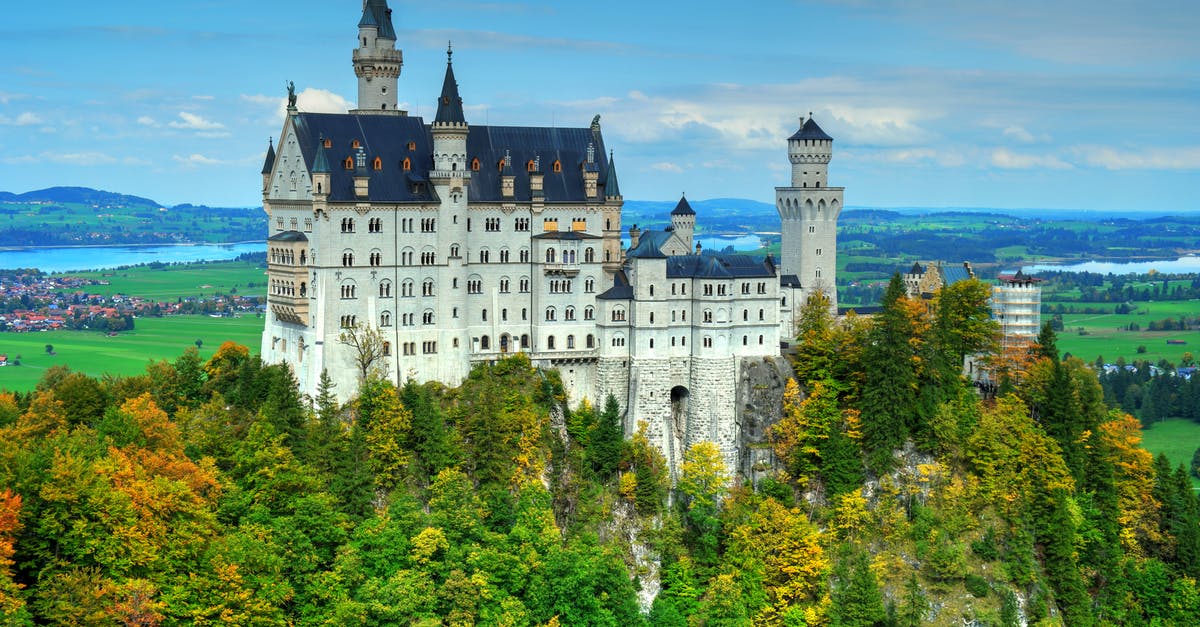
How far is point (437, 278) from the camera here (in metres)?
92.6

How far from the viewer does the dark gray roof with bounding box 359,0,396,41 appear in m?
97.3

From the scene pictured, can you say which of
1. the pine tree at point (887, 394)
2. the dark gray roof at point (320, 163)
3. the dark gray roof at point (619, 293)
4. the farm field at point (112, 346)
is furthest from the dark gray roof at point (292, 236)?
the farm field at point (112, 346)

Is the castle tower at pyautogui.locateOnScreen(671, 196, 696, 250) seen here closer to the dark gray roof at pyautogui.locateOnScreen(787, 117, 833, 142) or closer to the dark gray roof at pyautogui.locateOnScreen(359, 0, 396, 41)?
the dark gray roof at pyautogui.locateOnScreen(787, 117, 833, 142)

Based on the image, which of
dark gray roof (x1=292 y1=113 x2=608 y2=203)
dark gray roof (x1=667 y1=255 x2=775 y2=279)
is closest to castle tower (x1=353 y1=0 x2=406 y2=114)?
dark gray roof (x1=292 y1=113 x2=608 y2=203)

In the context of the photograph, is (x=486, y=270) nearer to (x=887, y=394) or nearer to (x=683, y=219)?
(x=683, y=219)

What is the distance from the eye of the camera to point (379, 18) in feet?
320

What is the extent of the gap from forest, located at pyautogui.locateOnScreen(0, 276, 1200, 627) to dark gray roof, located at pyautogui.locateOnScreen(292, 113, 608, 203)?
39.4 feet

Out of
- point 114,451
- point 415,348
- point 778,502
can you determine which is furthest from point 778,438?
point 114,451

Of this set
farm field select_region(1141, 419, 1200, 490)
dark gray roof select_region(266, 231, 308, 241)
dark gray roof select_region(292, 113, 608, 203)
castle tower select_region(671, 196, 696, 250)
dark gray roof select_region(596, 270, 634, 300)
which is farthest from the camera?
farm field select_region(1141, 419, 1200, 490)

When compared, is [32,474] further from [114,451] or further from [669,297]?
[669,297]

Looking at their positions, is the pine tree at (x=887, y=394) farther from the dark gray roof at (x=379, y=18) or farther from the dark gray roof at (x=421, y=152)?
the dark gray roof at (x=379, y=18)

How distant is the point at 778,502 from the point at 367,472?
89.1 feet

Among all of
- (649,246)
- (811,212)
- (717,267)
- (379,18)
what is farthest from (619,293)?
(379,18)

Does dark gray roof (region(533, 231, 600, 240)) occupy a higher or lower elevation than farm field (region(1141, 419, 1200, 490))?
higher
